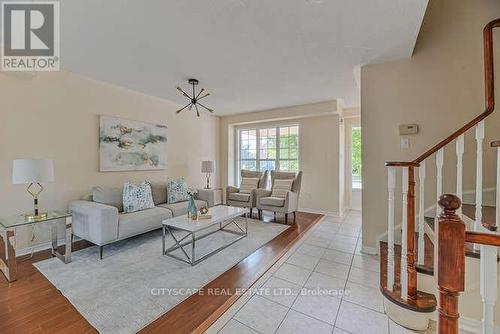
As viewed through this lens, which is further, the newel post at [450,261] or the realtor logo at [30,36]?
the realtor logo at [30,36]

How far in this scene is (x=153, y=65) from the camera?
2.91 m

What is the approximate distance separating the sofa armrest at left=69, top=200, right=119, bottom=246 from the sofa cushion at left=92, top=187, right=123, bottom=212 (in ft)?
0.75

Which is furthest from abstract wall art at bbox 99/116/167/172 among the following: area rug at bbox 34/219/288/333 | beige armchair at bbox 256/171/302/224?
beige armchair at bbox 256/171/302/224

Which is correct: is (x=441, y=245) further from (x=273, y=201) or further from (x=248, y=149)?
(x=248, y=149)

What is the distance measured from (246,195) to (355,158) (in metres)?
2.86

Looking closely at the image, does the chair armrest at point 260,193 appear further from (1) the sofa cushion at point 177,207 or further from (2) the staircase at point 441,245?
(2) the staircase at point 441,245

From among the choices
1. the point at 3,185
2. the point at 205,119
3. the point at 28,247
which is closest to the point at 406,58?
the point at 205,119

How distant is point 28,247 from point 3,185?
84 centimetres

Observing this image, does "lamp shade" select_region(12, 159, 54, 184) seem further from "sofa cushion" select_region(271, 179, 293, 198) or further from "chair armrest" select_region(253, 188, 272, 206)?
"sofa cushion" select_region(271, 179, 293, 198)

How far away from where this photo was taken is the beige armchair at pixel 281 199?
4086 mm

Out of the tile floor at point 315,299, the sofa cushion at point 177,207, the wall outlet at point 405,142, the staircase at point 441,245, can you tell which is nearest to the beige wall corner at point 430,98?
the wall outlet at point 405,142

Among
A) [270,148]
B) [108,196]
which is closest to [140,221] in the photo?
[108,196]

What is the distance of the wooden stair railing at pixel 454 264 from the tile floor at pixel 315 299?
98 cm

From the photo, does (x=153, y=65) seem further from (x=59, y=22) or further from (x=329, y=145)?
(x=329, y=145)
